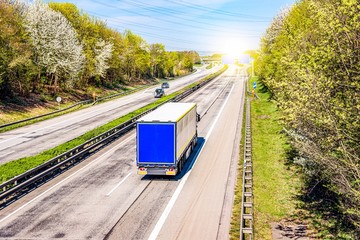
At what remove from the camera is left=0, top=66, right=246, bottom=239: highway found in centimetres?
1534

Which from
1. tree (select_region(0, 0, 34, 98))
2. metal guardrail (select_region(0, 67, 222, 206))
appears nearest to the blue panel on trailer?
metal guardrail (select_region(0, 67, 222, 206))

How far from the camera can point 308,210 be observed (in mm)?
18031

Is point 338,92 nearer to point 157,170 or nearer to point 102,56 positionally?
point 157,170

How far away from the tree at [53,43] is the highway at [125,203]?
119 feet

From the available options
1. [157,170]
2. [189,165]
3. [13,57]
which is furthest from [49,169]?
[13,57]

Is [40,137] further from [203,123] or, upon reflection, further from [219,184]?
[219,184]

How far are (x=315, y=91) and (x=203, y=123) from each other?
94.4 ft

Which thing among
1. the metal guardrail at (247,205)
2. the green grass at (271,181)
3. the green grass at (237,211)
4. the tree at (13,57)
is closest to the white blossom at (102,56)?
the tree at (13,57)

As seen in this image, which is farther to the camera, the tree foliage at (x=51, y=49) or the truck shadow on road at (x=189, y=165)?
the tree foliage at (x=51, y=49)

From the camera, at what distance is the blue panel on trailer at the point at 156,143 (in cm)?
2142

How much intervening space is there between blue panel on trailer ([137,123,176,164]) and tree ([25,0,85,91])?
42.3 meters

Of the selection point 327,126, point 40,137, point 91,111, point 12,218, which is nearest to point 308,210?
point 327,126

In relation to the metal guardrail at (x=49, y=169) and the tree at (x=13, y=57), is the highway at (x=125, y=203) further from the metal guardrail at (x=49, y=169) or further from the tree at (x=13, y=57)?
the tree at (x=13, y=57)

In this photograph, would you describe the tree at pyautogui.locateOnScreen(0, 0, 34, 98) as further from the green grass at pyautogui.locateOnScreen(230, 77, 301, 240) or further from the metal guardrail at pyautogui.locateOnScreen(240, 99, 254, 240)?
the metal guardrail at pyautogui.locateOnScreen(240, 99, 254, 240)
